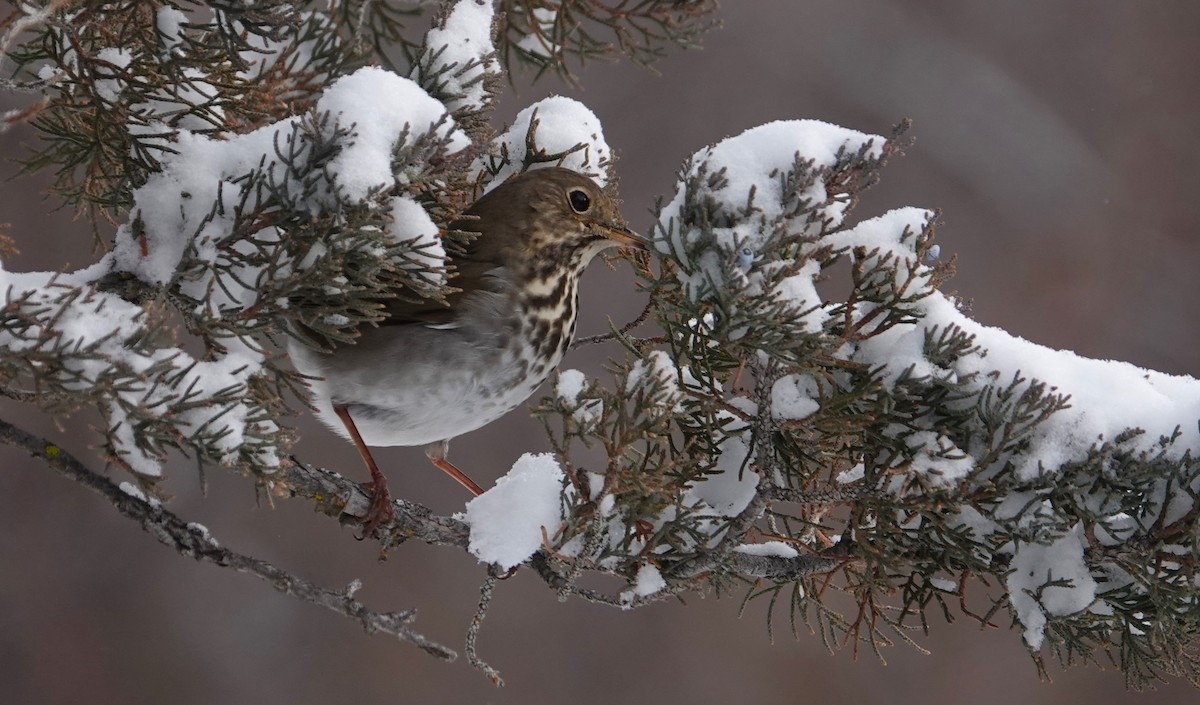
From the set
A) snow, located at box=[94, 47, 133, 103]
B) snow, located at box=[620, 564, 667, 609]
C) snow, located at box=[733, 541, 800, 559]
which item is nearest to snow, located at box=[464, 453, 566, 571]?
snow, located at box=[620, 564, 667, 609]

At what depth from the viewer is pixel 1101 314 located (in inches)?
183

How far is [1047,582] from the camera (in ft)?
4.60

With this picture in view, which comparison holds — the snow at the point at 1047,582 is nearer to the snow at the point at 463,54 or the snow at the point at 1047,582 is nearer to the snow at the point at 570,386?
the snow at the point at 570,386

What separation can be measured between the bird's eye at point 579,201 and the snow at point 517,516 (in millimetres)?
434

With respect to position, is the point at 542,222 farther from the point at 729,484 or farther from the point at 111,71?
the point at 111,71

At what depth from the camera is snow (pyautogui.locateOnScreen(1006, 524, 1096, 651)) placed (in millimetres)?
1413

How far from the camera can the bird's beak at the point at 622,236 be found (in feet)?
5.76

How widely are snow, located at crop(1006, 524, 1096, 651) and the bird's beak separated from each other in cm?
70

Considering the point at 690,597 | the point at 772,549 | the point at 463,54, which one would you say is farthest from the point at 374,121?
the point at 690,597

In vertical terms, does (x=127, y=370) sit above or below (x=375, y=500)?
above

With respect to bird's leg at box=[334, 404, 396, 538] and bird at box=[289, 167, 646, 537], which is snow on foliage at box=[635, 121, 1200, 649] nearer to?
bird at box=[289, 167, 646, 537]

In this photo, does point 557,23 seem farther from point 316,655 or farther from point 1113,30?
point 1113,30

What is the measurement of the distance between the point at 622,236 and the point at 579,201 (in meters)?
0.10

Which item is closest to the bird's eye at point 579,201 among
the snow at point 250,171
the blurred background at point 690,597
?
the snow at point 250,171
